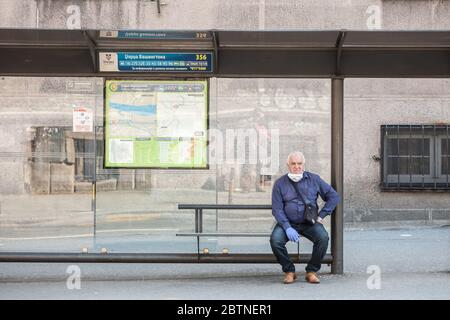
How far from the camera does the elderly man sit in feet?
22.8

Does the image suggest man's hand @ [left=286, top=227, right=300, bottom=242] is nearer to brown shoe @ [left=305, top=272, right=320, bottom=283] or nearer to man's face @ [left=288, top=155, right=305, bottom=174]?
brown shoe @ [left=305, top=272, right=320, bottom=283]

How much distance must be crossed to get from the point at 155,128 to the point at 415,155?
22.2ft

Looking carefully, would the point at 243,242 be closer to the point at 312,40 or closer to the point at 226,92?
the point at 226,92

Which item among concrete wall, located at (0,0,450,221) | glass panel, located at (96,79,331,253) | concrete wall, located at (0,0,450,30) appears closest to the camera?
glass panel, located at (96,79,331,253)

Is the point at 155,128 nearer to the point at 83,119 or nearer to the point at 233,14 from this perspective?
the point at 83,119

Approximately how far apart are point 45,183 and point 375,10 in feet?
26.6

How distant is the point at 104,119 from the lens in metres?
7.59

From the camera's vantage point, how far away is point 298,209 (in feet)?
23.1

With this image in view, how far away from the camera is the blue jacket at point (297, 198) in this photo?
7.03m

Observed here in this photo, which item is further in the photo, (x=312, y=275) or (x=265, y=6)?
(x=265, y=6)

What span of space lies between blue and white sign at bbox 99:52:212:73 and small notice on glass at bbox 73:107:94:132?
479mm

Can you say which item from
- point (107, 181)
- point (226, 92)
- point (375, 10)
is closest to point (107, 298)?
point (107, 181)

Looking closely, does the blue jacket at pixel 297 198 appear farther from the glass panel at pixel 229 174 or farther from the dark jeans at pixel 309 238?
the glass panel at pixel 229 174

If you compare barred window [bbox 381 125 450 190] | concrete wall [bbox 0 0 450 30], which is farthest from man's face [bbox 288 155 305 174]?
concrete wall [bbox 0 0 450 30]
